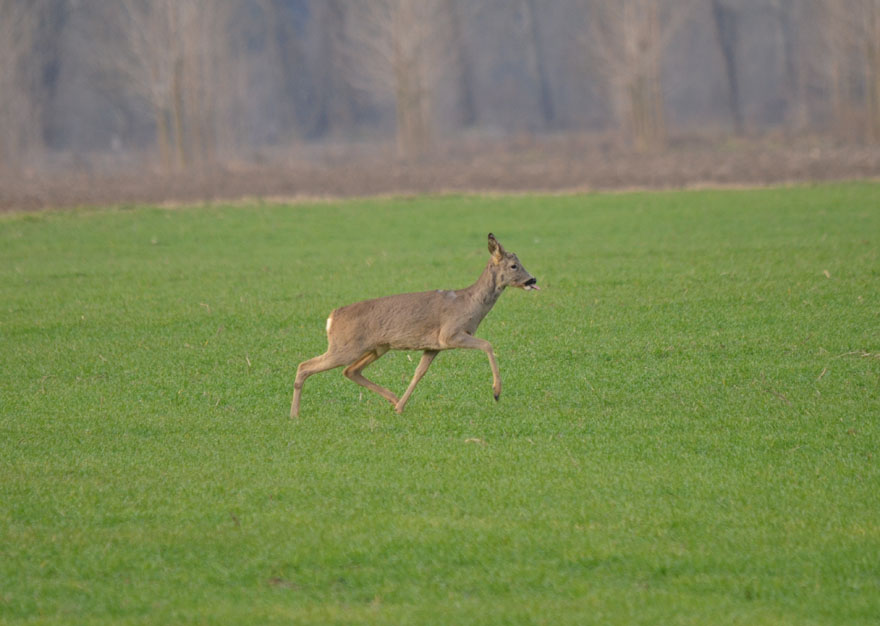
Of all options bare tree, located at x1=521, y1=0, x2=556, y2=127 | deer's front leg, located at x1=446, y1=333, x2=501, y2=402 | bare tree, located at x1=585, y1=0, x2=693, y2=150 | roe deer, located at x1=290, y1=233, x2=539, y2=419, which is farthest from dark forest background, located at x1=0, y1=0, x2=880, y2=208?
deer's front leg, located at x1=446, y1=333, x2=501, y2=402

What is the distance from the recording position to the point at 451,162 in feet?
138

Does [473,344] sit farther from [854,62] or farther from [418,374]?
[854,62]

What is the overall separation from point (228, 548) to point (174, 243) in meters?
15.8

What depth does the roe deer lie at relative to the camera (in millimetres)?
8703

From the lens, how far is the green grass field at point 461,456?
5672mm

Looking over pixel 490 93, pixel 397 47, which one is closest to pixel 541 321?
pixel 397 47

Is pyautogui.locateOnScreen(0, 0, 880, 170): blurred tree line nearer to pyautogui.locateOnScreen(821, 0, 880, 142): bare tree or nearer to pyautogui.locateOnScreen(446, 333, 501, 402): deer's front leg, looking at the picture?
pyautogui.locateOnScreen(821, 0, 880, 142): bare tree

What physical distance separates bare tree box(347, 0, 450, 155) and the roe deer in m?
40.1

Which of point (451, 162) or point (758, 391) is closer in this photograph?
point (758, 391)

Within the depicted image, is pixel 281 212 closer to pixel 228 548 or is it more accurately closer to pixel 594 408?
pixel 594 408

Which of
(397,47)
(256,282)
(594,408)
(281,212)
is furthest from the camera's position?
(397,47)

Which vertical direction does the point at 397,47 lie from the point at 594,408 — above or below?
above

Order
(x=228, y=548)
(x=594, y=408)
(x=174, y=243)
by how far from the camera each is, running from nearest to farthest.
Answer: (x=228, y=548) → (x=594, y=408) → (x=174, y=243)

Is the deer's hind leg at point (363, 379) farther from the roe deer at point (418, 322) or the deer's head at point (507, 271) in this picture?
the deer's head at point (507, 271)
